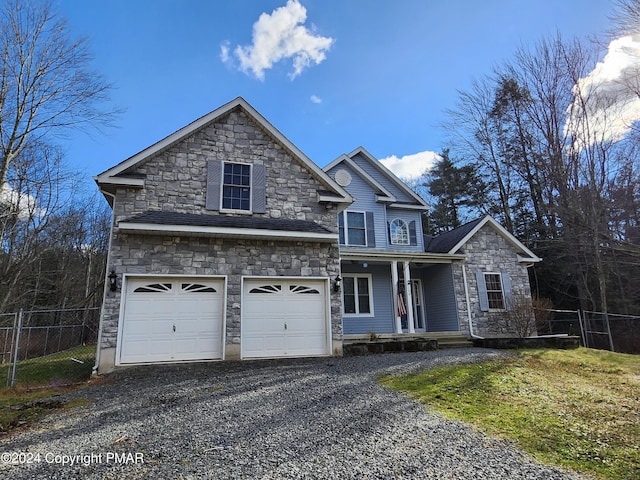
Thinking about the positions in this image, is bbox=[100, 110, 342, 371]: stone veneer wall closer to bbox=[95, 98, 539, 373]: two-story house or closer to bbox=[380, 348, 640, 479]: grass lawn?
bbox=[95, 98, 539, 373]: two-story house

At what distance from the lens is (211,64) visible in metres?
11.2

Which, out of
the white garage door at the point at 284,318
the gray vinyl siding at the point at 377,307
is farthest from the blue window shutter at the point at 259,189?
the gray vinyl siding at the point at 377,307

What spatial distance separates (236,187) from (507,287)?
35.8 feet

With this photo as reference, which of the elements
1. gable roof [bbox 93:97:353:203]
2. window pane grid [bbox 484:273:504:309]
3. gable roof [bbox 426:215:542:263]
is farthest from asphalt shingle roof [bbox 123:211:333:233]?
window pane grid [bbox 484:273:504:309]

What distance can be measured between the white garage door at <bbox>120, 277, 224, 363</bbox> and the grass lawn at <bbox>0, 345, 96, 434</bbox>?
1325 millimetres

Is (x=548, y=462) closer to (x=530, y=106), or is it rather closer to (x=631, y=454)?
(x=631, y=454)

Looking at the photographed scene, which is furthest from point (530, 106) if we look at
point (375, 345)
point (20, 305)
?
point (20, 305)

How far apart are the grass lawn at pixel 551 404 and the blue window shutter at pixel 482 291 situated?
4.57 metres

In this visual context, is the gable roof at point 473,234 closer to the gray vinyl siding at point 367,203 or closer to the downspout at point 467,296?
the downspout at point 467,296

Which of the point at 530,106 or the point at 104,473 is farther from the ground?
the point at 530,106

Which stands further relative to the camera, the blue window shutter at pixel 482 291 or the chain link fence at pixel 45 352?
the blue window shutter at pixel 482 291

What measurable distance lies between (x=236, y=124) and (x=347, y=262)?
609cm

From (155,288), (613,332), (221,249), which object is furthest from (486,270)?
(155,288)

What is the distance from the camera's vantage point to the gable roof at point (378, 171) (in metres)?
14.8
